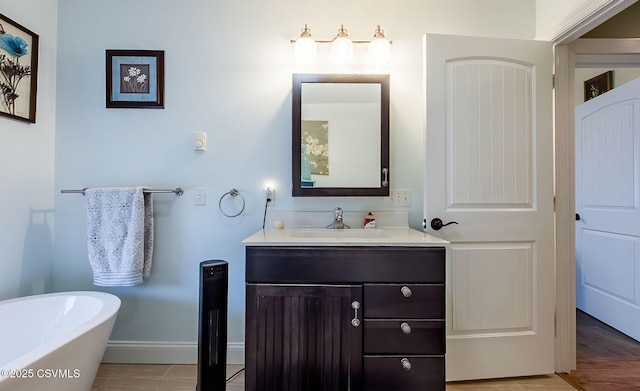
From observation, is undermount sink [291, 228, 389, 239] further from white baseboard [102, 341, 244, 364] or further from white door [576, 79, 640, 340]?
white door [576, 79, 640, 340]

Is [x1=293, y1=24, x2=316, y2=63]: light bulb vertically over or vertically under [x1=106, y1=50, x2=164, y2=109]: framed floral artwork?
over

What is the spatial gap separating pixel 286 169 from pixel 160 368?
59.0 inches

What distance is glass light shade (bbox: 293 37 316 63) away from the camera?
1827 millimetres

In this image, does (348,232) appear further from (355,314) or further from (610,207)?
(610,207)

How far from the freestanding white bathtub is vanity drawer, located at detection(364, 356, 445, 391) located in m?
1.20

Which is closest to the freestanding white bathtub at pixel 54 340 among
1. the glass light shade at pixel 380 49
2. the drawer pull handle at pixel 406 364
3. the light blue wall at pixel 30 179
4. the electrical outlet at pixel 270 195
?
the light blue wall at pixel 30 179

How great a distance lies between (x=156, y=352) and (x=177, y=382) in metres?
0.32

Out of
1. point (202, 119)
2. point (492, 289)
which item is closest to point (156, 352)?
point (202, 119)

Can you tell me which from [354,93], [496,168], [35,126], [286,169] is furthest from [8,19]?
[496,168]

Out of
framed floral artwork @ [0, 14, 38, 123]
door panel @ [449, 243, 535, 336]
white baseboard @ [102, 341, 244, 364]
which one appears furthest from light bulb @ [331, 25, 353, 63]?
white baseboard @ [102, 341, 244, 364]

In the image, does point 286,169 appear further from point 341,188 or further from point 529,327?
point 529,327

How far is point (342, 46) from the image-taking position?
1821mm

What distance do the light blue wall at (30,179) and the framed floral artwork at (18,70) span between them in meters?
0.06

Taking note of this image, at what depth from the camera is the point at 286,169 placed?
1.94 m
